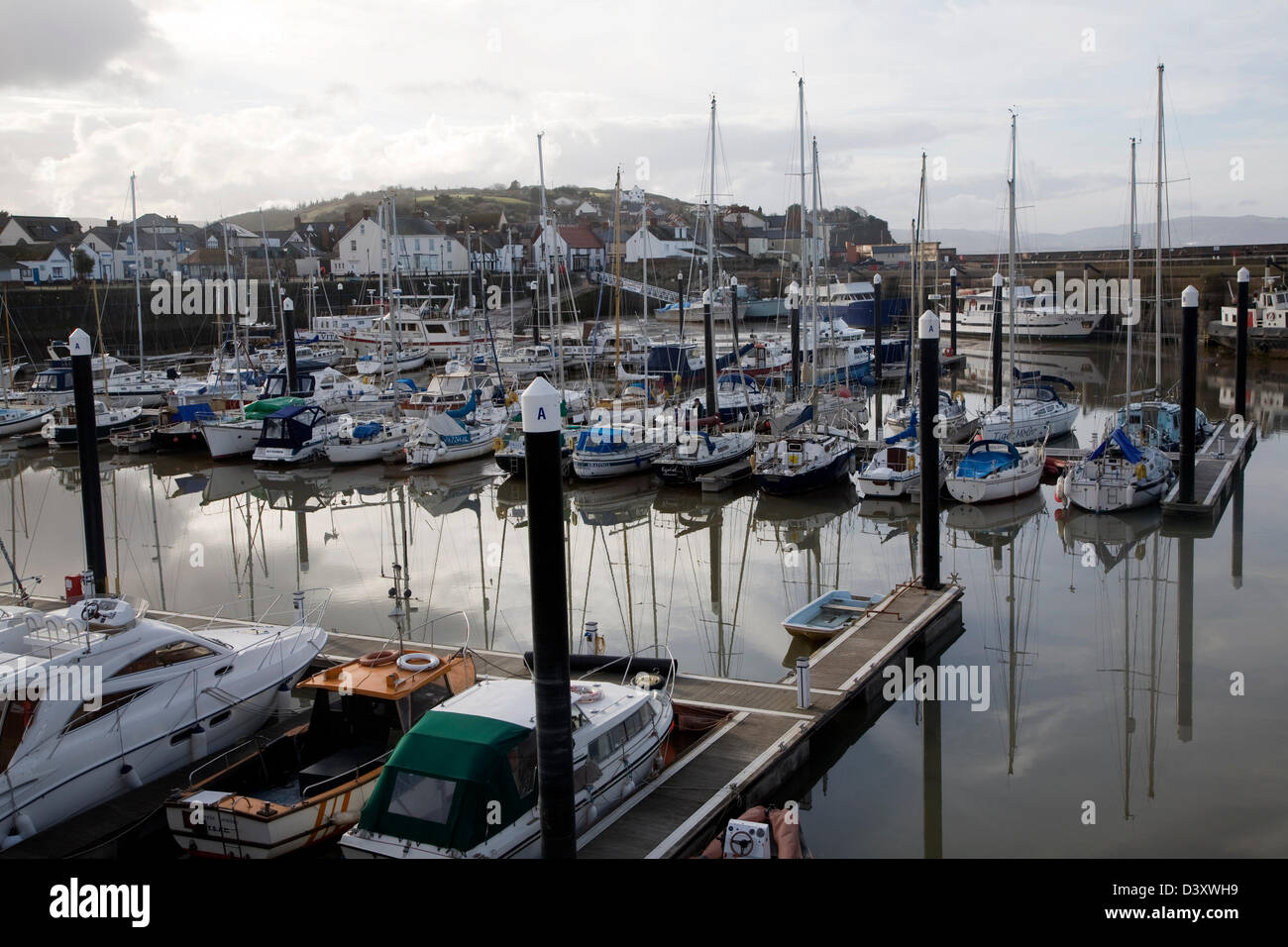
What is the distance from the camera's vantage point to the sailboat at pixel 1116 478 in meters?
21.2

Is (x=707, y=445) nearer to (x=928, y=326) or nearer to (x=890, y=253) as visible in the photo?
(x=928, y=326)

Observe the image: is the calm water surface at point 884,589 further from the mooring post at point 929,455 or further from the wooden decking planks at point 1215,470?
the mooring post at point 929,455

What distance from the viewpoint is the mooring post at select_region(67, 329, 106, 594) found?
49.4 ft

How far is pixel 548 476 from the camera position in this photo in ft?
26.0

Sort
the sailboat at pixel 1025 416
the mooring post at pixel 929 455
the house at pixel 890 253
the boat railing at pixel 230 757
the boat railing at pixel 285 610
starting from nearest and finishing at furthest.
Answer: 1. the boat railing at pixel 230 757
2. the mooring post at pixel 929 455
3. the boat railing at pixel 285 610
4. the sailboat at pixel 1025 416
5. the house at pixel 890 253

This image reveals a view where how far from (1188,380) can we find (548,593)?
16221mm

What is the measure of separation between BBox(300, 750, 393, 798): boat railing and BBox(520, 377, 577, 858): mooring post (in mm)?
2287

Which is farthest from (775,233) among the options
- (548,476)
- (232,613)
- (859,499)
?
(548,476)

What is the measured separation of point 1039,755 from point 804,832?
9.86ft

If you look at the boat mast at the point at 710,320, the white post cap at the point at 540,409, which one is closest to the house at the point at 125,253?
the boat mast at the point at 710,320

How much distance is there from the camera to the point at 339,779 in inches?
377

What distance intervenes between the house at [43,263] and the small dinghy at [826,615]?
67639 mm

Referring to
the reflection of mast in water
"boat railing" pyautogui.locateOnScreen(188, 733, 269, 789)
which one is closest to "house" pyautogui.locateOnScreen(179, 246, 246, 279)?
the reflection of mast in water

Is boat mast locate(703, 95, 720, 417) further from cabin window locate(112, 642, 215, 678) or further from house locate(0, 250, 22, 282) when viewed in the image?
house locate(0, 250, 22, 282)
